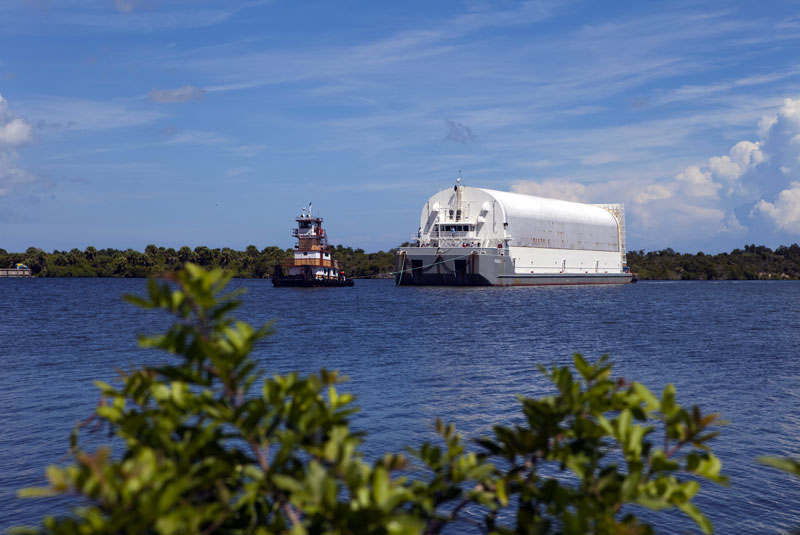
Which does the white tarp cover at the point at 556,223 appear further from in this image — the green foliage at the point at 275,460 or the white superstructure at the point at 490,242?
the green foliage at the point at 275,460

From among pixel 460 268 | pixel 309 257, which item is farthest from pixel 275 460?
pixel 309 257

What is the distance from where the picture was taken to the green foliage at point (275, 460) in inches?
121

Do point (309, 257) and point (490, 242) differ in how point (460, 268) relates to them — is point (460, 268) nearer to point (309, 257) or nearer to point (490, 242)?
point (490, 242)

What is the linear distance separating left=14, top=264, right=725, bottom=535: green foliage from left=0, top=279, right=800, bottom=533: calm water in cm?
811

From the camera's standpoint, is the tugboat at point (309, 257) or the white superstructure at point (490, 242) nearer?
the white superstructure at point (490, 242)

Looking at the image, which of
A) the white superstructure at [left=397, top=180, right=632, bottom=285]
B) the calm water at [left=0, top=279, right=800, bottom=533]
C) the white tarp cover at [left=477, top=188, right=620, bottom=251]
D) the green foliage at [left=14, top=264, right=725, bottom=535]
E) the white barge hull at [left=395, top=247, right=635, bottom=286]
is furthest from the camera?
the white tarp cover at [left=477, top=188, right=620, bottom=251]

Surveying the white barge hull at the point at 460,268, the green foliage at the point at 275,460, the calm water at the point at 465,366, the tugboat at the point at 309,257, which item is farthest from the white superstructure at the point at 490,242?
the green foliage at the point at 275,460

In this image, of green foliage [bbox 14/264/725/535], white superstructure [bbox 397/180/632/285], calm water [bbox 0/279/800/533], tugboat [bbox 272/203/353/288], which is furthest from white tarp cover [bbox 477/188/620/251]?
green foliage [bbox 14/264/725/535]

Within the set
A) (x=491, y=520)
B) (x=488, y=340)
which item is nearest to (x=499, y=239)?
(x=488, y=340)

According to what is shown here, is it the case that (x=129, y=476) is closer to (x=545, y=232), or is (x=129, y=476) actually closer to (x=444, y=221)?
(x=444, y=221)

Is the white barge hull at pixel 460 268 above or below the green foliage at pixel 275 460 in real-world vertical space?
above

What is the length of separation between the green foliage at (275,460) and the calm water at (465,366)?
811cm

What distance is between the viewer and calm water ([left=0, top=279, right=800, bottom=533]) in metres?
17.1

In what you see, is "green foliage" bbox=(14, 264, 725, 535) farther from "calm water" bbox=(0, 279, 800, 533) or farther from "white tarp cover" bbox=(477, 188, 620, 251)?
"white tarp cover" bbox=(477, 188, 620, 251)
